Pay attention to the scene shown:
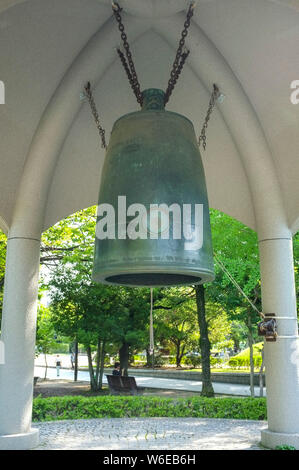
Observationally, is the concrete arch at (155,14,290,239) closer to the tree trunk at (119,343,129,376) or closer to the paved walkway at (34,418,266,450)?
the paved walkway at (34,418,266,450)

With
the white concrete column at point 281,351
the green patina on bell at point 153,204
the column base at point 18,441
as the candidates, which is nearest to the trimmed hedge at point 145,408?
the white concrete column at point 281,351

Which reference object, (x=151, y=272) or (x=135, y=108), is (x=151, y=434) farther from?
(x=135, y=108)

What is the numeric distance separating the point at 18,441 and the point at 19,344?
1.42 meters

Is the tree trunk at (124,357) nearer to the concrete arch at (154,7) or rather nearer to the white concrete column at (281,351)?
the white concrete column at (281,351)

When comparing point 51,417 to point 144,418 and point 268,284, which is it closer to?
point 144,418

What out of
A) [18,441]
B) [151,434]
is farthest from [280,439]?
[18,441]

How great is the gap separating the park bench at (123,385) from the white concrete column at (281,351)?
7879mm

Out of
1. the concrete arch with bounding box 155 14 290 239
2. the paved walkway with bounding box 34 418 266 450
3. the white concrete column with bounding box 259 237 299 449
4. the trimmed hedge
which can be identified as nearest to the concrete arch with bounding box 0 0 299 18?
the concrete arch with bounding box 155 14 290 239

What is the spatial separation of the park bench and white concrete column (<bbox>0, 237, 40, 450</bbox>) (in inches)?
309

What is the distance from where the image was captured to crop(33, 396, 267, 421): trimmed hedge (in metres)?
10.9

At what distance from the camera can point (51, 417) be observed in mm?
10875

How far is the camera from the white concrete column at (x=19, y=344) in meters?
6.89

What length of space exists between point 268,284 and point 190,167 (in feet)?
13.3
